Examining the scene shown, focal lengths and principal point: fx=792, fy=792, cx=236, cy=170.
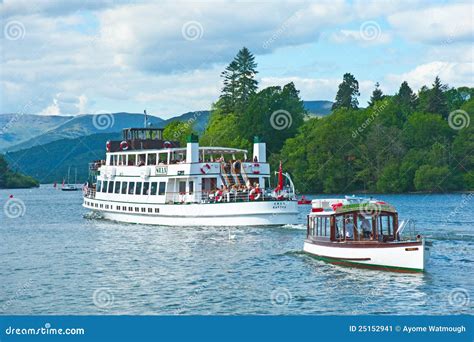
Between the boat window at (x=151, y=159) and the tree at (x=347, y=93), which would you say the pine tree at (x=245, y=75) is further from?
the boat window at (x=151, y=159)

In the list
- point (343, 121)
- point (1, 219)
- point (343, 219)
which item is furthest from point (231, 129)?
point (343, 219)

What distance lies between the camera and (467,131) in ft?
436

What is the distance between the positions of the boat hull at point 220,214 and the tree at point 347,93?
123834 mm

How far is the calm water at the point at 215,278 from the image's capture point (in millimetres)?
31500

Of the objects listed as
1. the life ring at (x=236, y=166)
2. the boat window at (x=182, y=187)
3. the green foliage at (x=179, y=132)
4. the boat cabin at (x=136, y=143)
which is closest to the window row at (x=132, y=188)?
the boat window at (x=182, y=187)

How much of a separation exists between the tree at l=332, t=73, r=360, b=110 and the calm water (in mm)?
131411

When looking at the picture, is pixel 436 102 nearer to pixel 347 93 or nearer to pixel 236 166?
pixel 347 93

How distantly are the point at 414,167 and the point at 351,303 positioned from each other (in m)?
101

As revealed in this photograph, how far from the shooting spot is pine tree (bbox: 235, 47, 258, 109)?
16612 cm

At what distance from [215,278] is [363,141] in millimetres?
102114

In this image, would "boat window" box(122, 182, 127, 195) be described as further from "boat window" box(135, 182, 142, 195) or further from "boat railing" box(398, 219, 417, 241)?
"boat railing" box(398, 219, 417, 241)
